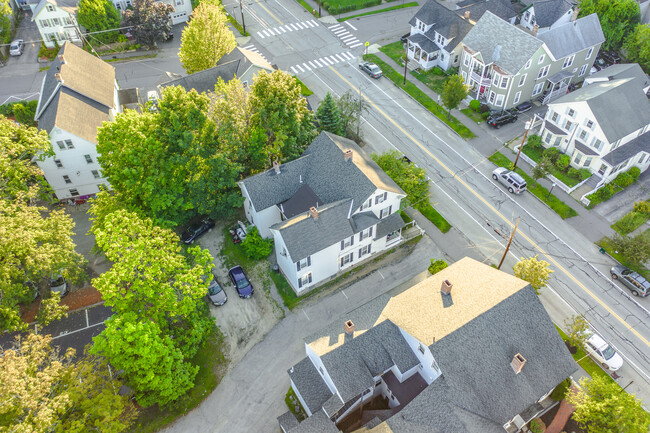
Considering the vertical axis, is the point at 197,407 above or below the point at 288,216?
below

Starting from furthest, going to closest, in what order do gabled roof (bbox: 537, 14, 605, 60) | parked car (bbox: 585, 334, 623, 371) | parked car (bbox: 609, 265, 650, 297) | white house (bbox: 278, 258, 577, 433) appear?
gabled roof (bbox: 537, 14, 605, 60)
parked car (bbox: 609, 265, 650, 297)
parked car (bbox: 585, 334, 623, 371)
white house (bbox: 278, 258, 577, 433)

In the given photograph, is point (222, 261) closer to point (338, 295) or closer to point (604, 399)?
point (338, 295)

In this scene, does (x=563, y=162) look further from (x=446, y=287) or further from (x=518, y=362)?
(x=518, y=362)

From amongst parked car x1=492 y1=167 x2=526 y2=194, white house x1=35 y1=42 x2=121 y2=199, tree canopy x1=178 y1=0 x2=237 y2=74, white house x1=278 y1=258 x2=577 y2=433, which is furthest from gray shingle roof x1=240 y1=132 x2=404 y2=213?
tree canopy x1=178 y1=0 x2=237 y2=74

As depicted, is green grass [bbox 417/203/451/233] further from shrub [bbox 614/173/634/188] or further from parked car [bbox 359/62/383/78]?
parked car [bbox 359/62/383/78]

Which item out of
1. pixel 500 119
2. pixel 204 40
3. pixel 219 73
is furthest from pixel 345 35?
pixel 500 119

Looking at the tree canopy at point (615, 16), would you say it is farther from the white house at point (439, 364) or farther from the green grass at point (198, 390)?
the green grass at point (198, 390)

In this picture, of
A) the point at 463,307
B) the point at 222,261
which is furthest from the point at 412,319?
the point at 222,261
